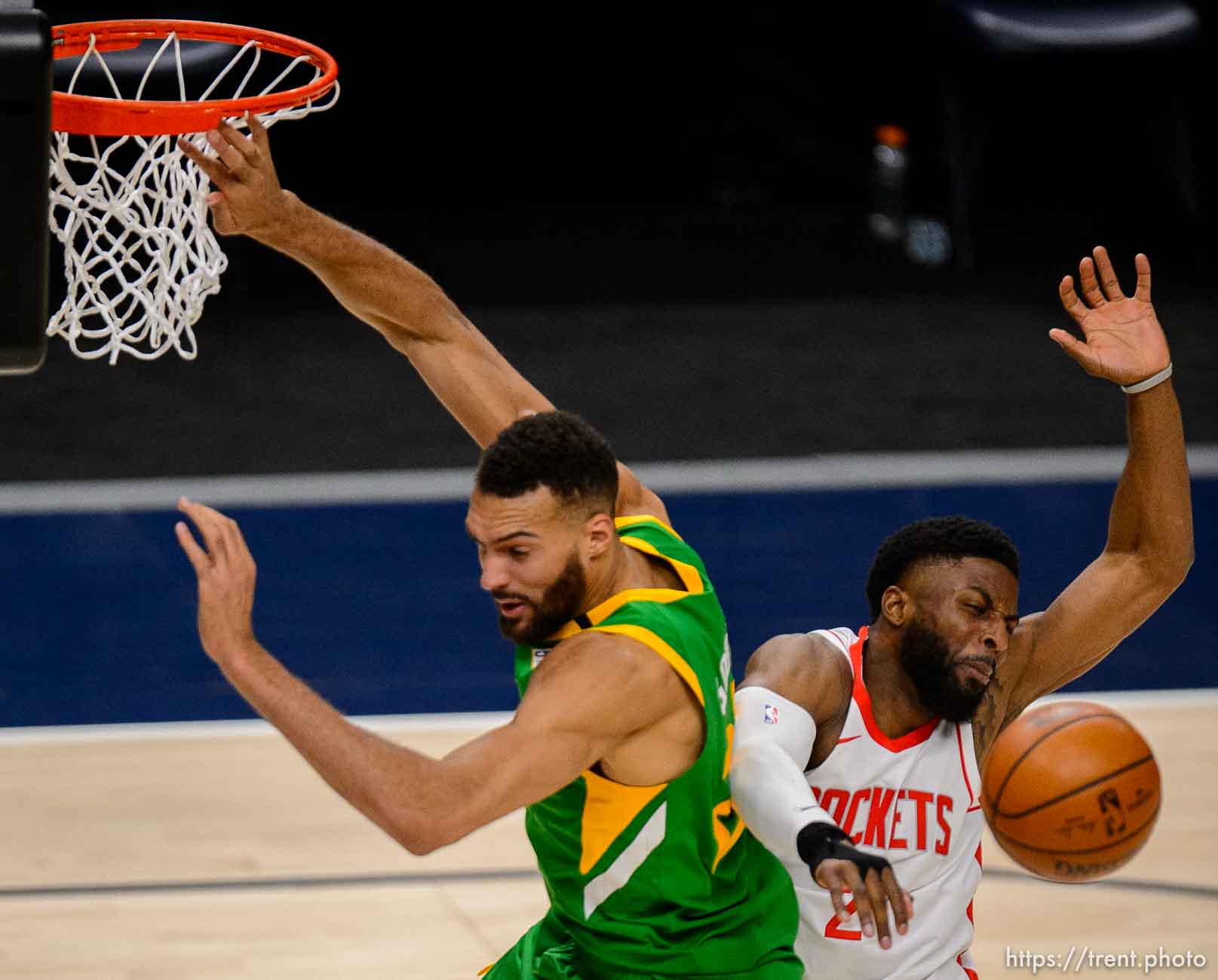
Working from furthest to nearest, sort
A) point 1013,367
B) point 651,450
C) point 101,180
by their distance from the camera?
point 1013,367
point 651,450
point 101,180

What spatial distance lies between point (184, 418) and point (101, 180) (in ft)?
17.8

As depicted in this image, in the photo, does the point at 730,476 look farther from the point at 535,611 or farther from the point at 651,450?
the point at 535,611

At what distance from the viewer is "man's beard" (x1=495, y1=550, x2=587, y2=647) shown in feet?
10.4

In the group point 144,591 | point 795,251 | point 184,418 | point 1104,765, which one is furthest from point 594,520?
point 795,251

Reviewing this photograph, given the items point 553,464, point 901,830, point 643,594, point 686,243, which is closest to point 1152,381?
point 901,830

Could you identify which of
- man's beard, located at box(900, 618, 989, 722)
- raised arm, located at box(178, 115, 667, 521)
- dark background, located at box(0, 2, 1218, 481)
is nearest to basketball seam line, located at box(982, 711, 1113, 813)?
man's beard, located at box(900, 618, 989, 722)

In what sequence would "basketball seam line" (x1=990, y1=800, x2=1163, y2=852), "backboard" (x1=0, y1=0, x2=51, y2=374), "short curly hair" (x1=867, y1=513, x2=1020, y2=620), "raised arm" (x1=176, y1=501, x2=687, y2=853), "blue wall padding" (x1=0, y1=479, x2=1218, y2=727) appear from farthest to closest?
"blue wall padding" (x1=0, y1=479, x2=1218, y2=727) < "basketball seam line" (x1=990, y1=800, x2=1163, y2=852) < "short curly hair" (x1=867, y1=513, x2=1020, y2=620) < "raised arm" (x1=176, y1=501, x2=687, y2=853) < "backboard" (x1=0, y1=0, x2=51, y2=374)

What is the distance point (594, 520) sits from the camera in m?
3.19

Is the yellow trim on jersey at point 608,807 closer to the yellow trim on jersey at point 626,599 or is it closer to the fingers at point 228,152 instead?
the yellow trim on jersey at point 626,599

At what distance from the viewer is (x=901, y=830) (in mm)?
3912

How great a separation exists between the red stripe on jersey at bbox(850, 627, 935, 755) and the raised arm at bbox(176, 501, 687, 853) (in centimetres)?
105

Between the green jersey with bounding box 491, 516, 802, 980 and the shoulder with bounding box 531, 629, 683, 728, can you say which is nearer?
the shoulder with bounding box 531, 629, 683, 728

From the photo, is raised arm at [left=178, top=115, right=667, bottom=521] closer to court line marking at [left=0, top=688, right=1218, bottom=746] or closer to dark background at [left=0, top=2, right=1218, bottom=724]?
court line marking at [left=0, top=688, right=1218, bottom=746]

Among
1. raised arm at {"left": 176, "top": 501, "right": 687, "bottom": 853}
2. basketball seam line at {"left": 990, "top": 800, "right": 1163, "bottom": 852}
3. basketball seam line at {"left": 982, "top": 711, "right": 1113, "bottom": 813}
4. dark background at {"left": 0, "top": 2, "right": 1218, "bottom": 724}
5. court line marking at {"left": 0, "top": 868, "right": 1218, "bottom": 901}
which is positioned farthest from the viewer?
dark background at {"left": 0, "top": 2, "right": 1218, "bottom": 724}
